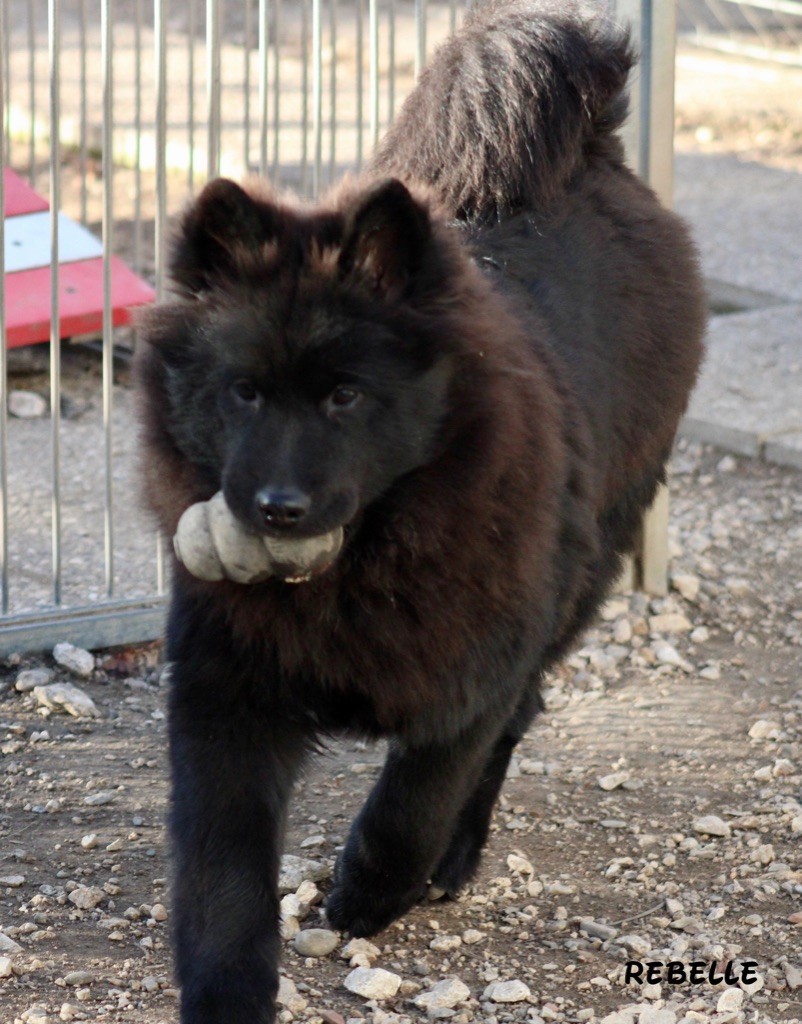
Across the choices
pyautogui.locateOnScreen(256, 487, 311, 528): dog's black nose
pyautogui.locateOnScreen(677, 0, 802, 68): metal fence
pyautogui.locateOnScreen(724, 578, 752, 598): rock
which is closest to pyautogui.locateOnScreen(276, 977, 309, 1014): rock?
pyautogui.locateOnScreen(256, 487, 311, 528): dog's black nose

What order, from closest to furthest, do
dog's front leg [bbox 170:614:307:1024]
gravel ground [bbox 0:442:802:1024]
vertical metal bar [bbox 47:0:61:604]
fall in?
dog's front leg [bbox 170:614:307:1024]
gravel ground [bbox 0:442:802:1024]
vertical metal bar [bbox 47:0:61:604]

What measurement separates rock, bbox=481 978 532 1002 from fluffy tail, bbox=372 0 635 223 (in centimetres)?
172

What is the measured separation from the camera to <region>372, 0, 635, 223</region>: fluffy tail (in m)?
3.50

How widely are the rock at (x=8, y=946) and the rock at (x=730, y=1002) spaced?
4.65ft

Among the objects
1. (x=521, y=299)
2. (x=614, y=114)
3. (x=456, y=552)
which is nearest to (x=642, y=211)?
(x=614, y=114)

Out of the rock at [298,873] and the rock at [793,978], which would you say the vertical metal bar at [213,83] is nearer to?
the rock at [298,873]

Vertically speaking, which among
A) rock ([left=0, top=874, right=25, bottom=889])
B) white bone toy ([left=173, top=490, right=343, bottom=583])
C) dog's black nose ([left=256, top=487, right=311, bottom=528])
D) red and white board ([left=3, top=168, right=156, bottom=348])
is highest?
dog's black nose ([left=256, top=487, right=311, bottom=528])

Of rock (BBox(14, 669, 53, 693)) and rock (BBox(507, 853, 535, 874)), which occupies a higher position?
rock (BBox(14, 669, 53, 693))

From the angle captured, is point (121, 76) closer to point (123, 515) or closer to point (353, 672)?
point (123, 515)

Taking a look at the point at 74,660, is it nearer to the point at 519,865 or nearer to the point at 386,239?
the point at 519,865

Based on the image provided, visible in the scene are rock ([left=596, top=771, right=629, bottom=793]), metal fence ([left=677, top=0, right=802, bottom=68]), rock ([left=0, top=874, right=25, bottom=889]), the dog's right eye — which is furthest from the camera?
metal fence ([left=677, top=0, right=802, bottom=68])

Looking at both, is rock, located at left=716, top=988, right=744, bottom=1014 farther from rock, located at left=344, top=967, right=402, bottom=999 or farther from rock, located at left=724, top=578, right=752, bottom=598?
rock, located at left=724, top=578, right=752, bottom=598

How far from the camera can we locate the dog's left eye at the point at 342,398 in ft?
8.62

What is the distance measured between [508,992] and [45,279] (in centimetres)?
397
